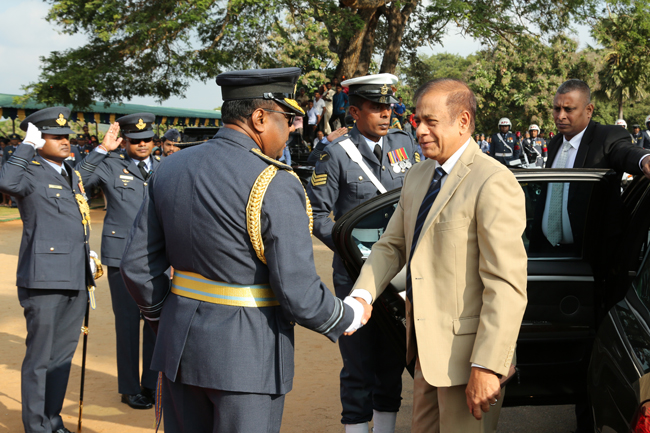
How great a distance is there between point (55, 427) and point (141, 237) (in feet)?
7.32

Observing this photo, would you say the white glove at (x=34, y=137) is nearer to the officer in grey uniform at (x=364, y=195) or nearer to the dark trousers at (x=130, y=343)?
the dark trousers at (x=130, y=343)

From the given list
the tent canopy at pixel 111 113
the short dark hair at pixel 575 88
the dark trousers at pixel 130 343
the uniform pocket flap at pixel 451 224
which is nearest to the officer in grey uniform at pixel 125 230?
the dark trousers at pixel 130 343

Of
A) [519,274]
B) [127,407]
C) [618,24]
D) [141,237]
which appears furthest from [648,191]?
[618,24]

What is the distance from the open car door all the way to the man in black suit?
3.0 inches

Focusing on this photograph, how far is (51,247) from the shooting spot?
3748 millimetres

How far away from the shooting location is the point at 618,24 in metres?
18.6

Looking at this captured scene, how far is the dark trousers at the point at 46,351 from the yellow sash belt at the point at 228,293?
1.97 m

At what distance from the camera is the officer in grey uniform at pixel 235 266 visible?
2.06 m

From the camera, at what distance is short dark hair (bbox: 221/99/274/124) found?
219 centimetres

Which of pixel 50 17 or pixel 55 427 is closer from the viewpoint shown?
pixel 55 427

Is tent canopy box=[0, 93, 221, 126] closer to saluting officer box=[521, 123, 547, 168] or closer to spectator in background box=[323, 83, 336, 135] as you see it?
spectator in background box=[323, 83, 336, 135]

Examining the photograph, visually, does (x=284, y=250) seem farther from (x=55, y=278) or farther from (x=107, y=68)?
(x=107, y=68)

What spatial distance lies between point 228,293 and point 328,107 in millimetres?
14567

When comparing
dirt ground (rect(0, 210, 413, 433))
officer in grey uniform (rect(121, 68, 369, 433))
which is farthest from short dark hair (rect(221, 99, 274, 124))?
dirt ground (rect(0, 210, 413, 433))
